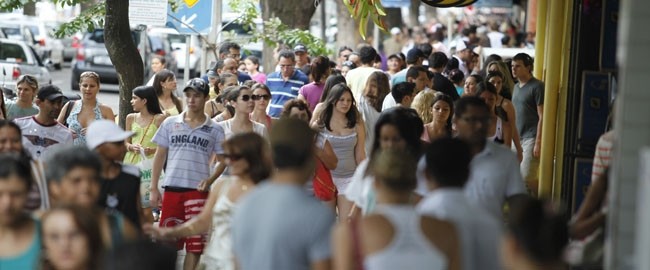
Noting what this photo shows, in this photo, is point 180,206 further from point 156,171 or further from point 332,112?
point 332,112

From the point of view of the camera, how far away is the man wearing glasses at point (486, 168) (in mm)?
8344

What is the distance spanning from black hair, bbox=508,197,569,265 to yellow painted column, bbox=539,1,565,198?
6567mm

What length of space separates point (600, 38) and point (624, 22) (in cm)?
416

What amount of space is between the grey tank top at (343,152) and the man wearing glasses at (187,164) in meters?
0.96

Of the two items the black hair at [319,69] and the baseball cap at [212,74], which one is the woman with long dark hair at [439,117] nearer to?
the black hair at [319,69]

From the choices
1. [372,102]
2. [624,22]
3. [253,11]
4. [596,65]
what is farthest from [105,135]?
[253,11]

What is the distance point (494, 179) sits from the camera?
838cm

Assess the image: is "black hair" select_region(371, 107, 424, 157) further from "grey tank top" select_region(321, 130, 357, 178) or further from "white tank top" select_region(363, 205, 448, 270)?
"grey tank top" select_region(321, 130, 357, 178)

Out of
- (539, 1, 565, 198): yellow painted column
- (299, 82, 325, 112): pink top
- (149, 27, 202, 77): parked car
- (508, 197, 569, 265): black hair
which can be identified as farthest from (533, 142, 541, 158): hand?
(149, 27, 202, 77): parked car

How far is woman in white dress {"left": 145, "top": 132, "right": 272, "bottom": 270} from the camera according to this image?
816cm

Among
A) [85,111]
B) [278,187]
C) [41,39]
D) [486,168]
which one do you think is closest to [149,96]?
[85,111]

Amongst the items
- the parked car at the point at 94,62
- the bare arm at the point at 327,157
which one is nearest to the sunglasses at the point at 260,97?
the bare arm at the point at 327,157

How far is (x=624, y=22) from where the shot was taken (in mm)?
6715

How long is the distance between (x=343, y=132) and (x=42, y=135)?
8.21 feet
